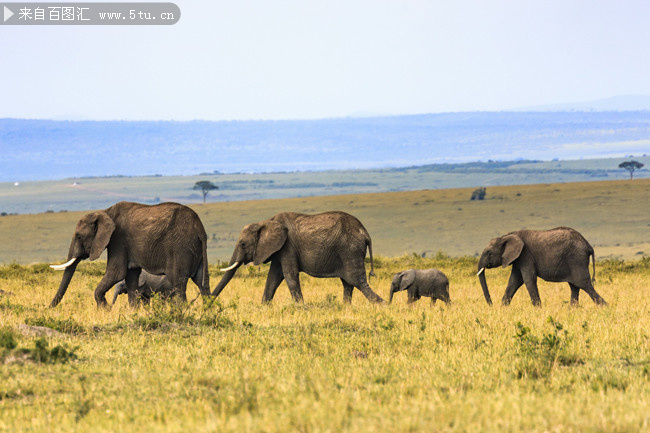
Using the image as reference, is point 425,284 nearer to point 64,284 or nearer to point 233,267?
point 233,267

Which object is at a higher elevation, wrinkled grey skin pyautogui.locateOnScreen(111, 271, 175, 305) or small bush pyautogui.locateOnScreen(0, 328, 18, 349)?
small bush pyautogui.locateOnScreen(0, 328, 18, 349)

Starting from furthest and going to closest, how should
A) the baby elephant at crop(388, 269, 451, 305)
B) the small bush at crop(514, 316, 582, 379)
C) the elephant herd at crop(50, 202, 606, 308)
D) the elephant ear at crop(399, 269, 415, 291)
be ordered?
the elephant ear at crop(399, 269, 415, 291) < the baby elephant at crop(388, 269, 451, 305) < the elephant herd at crop(50, 202, 606, 308) < the small bush at crop(514, 316, 582, 379)

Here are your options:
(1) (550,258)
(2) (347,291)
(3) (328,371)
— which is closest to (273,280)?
(2) (347,291)

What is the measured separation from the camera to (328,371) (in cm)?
1018

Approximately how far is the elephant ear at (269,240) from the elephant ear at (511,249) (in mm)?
4822

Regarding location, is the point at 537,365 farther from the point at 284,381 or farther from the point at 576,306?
the point at 576,306

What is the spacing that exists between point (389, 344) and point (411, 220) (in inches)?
3057

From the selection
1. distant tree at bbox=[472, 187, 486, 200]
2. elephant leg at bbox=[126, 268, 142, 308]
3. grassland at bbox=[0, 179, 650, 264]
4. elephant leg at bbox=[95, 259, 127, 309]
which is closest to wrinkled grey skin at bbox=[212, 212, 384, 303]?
elephant leg at bbox=[126, 268, 142, 308]

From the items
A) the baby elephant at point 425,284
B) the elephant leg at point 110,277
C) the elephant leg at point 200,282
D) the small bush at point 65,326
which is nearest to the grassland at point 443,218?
the baby elephant at point 425,284

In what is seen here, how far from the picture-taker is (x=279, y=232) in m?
18.5

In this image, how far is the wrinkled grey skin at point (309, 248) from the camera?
60.7 feet

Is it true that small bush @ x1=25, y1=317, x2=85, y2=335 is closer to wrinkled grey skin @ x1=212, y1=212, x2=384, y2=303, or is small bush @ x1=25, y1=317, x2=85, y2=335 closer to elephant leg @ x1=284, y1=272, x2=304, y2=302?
wrinkled grey skin @ x1=212, y1=212, x2=384, y2=303

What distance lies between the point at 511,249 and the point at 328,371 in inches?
385

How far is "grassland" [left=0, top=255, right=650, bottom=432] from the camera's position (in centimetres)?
790
